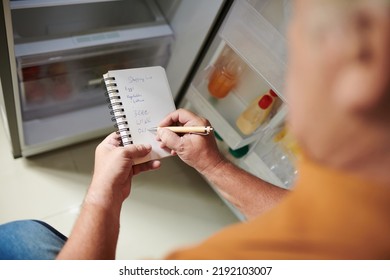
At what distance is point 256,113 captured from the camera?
114 centimetres

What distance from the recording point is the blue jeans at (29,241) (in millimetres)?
765

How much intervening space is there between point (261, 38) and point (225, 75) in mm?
256

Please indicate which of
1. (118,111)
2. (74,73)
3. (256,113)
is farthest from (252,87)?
(74,73)

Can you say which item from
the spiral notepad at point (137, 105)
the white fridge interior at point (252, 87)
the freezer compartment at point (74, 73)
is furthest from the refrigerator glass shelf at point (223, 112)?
the spiral notepad at point (137, 105)

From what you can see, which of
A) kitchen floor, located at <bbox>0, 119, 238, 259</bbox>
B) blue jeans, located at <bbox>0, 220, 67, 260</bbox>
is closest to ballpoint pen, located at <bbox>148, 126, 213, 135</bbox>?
blue jeans, located at <bbox>0, 220, 67, 260</bbox>

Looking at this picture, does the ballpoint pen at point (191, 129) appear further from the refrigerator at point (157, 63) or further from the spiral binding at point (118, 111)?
the refrigerator at point (157, 63)

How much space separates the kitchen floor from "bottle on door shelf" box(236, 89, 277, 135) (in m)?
0.39

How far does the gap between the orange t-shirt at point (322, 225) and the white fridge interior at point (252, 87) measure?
0.54 meters

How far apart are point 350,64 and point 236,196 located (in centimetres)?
53

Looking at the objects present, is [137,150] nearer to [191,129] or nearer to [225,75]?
[191,129]

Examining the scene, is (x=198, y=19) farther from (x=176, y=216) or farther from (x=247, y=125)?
(x=176, y=216)

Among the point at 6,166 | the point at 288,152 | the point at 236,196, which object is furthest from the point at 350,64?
the point at 6,166

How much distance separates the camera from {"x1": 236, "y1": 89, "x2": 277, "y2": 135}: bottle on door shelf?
3.59 feet

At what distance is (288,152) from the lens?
1.14 m
